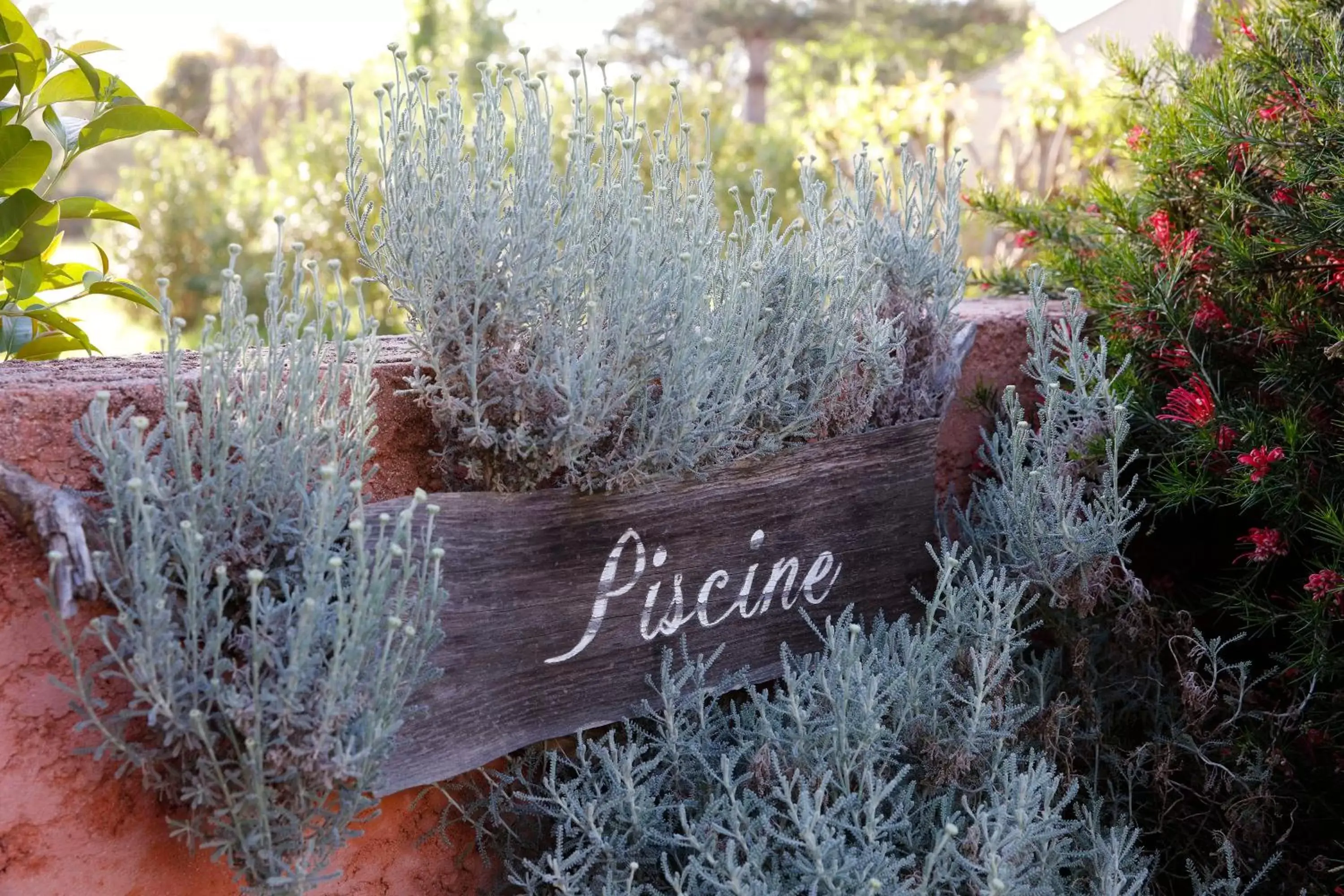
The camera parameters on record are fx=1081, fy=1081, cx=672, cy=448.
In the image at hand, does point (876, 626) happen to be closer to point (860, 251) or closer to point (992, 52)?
point (860, 251)

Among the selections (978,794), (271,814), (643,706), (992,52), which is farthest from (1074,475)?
(992,52)

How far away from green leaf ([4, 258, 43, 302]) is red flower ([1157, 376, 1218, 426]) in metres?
2.25

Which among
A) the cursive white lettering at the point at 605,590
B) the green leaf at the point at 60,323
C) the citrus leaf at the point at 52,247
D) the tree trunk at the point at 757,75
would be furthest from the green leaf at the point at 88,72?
the tree trunk at the point at 757,75

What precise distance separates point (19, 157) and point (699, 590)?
141 centimetres

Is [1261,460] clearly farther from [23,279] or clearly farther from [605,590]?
[23,279]

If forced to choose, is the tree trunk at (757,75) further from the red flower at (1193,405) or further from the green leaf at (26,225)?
the green leaf at (26,225)

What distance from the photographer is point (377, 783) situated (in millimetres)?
1591

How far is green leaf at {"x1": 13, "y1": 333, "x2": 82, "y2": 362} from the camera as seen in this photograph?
2002mm

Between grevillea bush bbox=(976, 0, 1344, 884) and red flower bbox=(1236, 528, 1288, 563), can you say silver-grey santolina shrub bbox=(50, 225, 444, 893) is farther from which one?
red flower bbox=(1236, 528, 1288, 563)

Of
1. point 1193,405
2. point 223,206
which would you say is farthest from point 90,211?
point 223,206

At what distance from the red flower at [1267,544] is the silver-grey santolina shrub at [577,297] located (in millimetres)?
964

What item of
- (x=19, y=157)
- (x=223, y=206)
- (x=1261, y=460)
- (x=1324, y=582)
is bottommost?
(x=223, y=206)

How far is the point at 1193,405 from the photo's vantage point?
231 cm

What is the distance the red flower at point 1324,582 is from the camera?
82.9 inches
